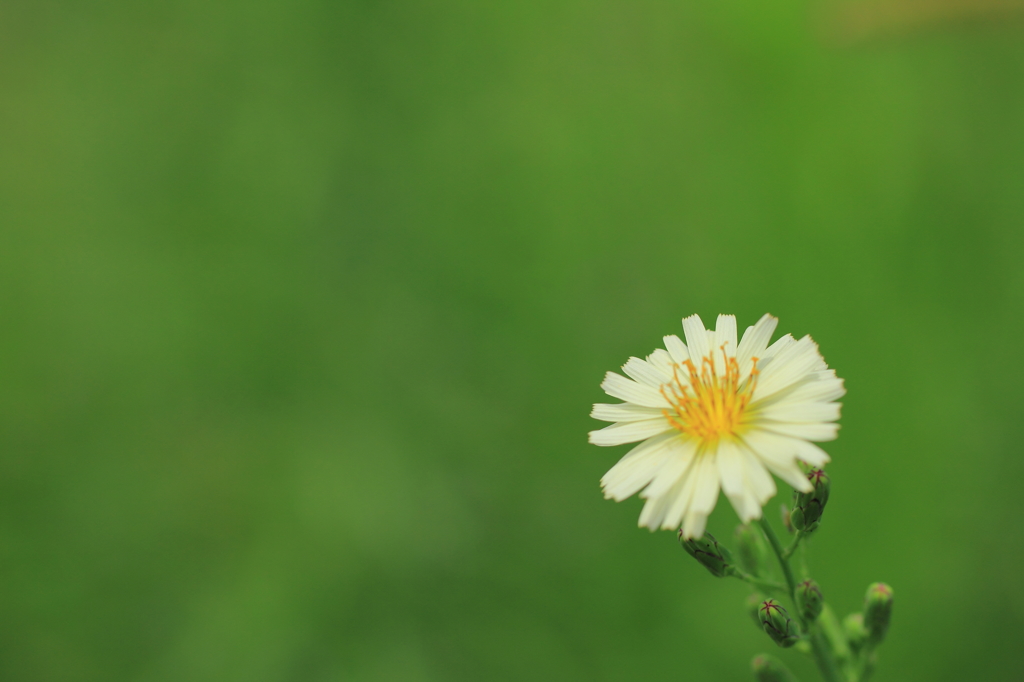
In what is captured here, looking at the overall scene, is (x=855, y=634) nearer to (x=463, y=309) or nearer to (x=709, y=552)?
(x=709, y=552)

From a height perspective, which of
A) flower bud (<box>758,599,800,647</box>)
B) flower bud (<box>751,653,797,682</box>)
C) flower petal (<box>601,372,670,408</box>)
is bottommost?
flower bud (<box>751,653,797,682</box>)

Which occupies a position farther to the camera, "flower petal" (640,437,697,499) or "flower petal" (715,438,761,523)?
"flower petal" (640,437,697,499)

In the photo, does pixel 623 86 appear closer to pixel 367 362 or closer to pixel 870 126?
pixel 870 126

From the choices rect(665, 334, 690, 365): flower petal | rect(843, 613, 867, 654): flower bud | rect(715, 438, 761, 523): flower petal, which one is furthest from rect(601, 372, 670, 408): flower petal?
rect(843, 613, 867, 654): flower bud

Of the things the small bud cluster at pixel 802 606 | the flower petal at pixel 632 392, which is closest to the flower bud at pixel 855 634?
the small bud cluster at pixel 802 606

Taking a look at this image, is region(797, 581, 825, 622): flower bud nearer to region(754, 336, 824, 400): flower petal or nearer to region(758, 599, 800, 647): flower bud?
→ region(758, 599, 800, 647): flower bud

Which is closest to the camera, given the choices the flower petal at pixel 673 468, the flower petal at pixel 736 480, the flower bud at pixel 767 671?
the flower petal at pixel 736 480

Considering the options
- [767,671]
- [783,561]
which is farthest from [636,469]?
[767,671]

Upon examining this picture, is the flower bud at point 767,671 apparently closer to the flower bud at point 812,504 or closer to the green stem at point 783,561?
the green stem at point 783,561
